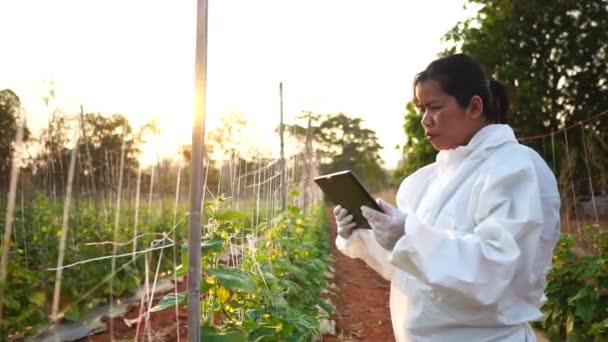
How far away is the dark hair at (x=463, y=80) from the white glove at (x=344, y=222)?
45 cm

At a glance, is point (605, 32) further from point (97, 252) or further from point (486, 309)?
point (486, 309)


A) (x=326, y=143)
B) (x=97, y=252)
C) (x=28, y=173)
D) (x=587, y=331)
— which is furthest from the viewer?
(x=326, y=143)

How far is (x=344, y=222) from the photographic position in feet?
6.06

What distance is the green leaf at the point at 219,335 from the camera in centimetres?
196

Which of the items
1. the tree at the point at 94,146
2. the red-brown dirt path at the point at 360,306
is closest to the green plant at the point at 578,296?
the red-brown dirt path at the point at 360,306

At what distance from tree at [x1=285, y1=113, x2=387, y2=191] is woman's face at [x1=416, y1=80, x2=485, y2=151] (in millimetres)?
46952

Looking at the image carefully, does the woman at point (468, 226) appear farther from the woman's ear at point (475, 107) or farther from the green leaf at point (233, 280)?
the green leaf at point (233, 280)

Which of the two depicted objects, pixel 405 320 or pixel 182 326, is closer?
pixel 405 320

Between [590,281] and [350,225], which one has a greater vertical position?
[350,225]

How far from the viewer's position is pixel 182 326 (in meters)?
4.47

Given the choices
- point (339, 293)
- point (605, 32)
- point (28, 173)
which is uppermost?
point (605, 32)

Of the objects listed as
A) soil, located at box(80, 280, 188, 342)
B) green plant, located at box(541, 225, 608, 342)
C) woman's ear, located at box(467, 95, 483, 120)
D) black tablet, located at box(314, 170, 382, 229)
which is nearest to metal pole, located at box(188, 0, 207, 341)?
black tablet, located at box(314, 170, 382, 229)

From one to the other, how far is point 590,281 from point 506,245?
3.66 m

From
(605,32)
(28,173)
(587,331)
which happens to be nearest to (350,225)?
(587,331)
